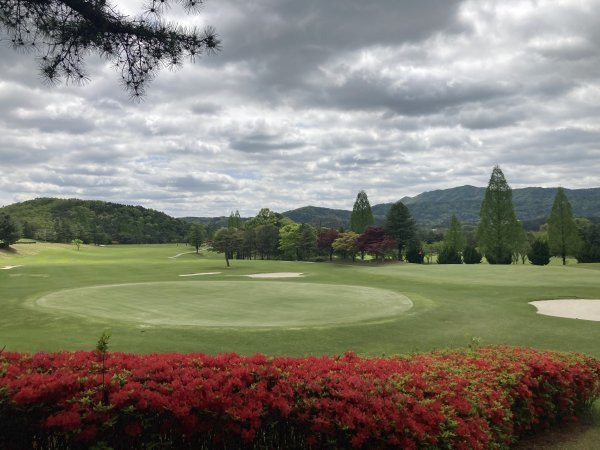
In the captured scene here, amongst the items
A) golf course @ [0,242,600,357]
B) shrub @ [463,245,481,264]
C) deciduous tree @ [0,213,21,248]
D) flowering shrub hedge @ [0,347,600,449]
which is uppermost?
deciduous tree @ [0,213,21,248]

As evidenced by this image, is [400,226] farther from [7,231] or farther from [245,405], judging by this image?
[7,231]

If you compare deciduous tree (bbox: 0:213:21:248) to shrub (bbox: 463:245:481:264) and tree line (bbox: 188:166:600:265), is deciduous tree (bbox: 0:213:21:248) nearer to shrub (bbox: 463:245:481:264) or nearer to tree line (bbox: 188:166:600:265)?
tree line (bbox: 188:166:600:265)

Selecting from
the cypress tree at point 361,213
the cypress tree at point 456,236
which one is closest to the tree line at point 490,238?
the cypress tree at point 361,213

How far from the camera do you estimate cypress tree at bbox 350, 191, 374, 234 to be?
83.3m

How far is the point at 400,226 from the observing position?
71.2 m

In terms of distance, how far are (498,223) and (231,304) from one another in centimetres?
5538

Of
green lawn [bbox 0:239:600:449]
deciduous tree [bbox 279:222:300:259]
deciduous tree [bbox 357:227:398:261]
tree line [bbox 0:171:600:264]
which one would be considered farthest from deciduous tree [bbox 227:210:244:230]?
green lawn [bbox 0:239:600:449]

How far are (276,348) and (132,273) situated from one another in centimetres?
3415

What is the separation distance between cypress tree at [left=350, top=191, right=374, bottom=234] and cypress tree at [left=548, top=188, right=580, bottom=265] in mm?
30880

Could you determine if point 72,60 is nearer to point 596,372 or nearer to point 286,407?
point 286,407

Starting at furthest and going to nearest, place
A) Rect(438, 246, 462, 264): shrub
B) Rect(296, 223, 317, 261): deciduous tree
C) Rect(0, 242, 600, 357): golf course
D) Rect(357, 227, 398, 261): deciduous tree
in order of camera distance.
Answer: Rect(296, 223, 317, 261): deciduous tree → Rect(438, 246, 462, 264): shrub → Rect(357, 227, 398, 261): deciduous tree → Rect(0, 242, 600, 357): golf course

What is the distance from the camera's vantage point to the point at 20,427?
181 inches

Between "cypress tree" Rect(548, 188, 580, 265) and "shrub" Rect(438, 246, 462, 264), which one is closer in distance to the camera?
"cypress tree" Rect(548, 188, 580, 265)

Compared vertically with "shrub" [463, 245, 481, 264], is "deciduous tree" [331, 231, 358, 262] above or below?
above
